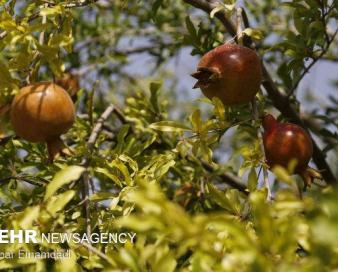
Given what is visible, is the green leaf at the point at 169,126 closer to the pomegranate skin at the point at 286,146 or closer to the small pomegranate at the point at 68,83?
the pomegranate skin at the point at 286,146

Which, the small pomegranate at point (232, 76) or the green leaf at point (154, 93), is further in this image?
the green leaf at point (154, 93)

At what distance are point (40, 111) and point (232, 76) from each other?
448mm

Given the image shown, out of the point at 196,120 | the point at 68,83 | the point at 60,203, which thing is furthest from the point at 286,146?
the point at 68,83

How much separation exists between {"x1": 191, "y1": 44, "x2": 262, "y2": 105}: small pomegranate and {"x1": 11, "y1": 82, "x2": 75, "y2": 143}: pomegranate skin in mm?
337

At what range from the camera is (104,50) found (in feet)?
9.82

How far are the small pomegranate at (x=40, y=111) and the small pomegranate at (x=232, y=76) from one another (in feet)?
1.10

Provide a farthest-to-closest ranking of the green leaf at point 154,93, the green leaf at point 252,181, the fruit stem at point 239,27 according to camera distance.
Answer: the green leaf at point 154,93 < the fruit stem at point 239,27 < the green leaf at point 252,181

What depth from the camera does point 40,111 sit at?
1.28m

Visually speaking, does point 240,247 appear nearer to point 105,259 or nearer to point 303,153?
point 105,259

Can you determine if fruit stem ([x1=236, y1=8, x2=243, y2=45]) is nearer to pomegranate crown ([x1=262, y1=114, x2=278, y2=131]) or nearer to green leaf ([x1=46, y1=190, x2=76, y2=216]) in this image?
pomegranate crown ([x1=262, y1=114, x2=278, y2=131])

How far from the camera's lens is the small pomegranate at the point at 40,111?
128 centimetres

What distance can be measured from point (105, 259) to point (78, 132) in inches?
36.4

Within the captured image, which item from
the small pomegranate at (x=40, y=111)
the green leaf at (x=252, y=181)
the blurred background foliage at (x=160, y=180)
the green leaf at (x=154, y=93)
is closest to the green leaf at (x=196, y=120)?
the blurred background foliage at (x=160, y=180)

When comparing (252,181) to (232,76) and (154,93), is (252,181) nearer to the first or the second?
(232,76)
